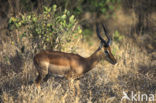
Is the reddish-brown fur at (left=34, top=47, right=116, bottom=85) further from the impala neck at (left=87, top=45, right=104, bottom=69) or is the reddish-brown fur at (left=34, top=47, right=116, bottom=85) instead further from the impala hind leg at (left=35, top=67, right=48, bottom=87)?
the impala neck at (left=87, top=45, right=104, bottom=69)

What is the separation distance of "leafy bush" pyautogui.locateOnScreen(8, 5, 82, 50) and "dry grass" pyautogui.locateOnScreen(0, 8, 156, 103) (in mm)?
559

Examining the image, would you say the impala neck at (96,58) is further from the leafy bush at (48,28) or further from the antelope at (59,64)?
the leafy bush at (48,28)

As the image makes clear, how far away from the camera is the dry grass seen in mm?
4676

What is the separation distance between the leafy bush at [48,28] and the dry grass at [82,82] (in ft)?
1.83

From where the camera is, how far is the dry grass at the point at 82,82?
4.68 m

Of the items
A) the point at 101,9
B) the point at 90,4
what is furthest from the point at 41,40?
the point at 90,4

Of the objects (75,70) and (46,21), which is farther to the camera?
(46,21)

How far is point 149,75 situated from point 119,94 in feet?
4.29

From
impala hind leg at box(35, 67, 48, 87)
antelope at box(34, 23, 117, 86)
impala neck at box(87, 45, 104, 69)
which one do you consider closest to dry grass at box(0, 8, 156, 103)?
impala hind leg at box(35, 67, 48, 87)

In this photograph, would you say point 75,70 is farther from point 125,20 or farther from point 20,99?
point 125,20

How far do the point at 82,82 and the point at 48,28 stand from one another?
1498 millimetres

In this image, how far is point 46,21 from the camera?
6.05 m

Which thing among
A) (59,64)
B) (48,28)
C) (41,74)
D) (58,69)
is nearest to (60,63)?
(59,64)

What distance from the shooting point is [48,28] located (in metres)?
5.90
